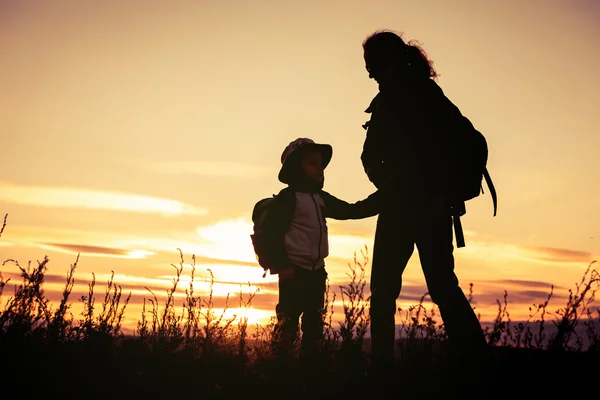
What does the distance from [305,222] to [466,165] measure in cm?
214

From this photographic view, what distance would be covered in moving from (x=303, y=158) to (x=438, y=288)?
255cm

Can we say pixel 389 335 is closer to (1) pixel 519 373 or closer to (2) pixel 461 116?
(1) pixel 519 373

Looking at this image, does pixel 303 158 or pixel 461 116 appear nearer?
pixel 461 116

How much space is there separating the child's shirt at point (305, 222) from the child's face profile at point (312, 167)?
0.17 metres

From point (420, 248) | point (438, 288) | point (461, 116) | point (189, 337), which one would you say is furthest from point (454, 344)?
point (189, 337)

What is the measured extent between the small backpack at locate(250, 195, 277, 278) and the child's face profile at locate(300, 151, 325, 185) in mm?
443

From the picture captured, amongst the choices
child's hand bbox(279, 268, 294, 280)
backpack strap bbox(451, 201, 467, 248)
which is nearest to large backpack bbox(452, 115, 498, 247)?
backpack strap bbox(451, 201, 467, 248)

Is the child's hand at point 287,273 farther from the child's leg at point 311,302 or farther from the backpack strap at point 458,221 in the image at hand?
the backpack strap at point 458,221

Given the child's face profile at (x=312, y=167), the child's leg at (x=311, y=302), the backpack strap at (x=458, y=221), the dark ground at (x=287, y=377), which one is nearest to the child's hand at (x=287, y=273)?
the child's leg at (x=311, y=302)

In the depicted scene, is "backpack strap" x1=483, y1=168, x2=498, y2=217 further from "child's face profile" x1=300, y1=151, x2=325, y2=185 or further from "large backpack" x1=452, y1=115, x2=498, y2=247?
"child's face profile" x1=300, y1=151, x2=325, y2=185

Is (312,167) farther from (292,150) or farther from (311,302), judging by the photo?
(311,302)

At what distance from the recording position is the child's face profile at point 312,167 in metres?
6.84

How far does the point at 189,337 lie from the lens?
5.57 metres

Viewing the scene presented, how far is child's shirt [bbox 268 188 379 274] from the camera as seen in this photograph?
6.42 m
